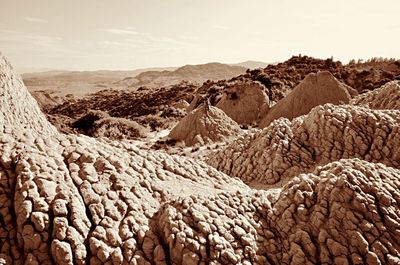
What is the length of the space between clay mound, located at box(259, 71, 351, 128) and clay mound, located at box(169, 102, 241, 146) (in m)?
1.83

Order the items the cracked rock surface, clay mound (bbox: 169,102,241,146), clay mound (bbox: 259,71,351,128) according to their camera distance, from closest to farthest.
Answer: the cracked rock surface < clay mound (bbox: 169,102,241,146) < clay mound (bbox: 259,71,351,128)

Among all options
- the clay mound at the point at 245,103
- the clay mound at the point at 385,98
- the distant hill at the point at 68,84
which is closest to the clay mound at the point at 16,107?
the clay mound at the point at 385,98

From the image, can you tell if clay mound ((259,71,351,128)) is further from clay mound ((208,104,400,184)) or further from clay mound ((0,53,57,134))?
clay mound ((0,53,57,134))

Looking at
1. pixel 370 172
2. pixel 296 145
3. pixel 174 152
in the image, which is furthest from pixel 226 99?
pixel 370 172

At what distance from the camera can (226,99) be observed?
13.7m

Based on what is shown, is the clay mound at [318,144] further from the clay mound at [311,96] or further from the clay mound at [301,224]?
the clay mound at [311,96]

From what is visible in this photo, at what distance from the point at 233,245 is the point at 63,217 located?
1.00 m

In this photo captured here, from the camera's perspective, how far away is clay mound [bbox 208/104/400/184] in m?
4.73

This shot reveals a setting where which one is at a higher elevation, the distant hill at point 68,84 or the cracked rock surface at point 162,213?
the cracked rock surface at point 162,213

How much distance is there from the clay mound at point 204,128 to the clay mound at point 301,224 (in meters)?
7.25

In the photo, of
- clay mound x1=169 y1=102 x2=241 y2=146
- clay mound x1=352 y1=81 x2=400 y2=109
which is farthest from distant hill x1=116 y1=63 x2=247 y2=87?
clay mound x1=352 y1=81 x2=400 y2=109

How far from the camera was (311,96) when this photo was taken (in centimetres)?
1121

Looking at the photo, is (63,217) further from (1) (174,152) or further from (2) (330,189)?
(1) (174,152)

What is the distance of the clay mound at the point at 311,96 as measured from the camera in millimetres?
11141
